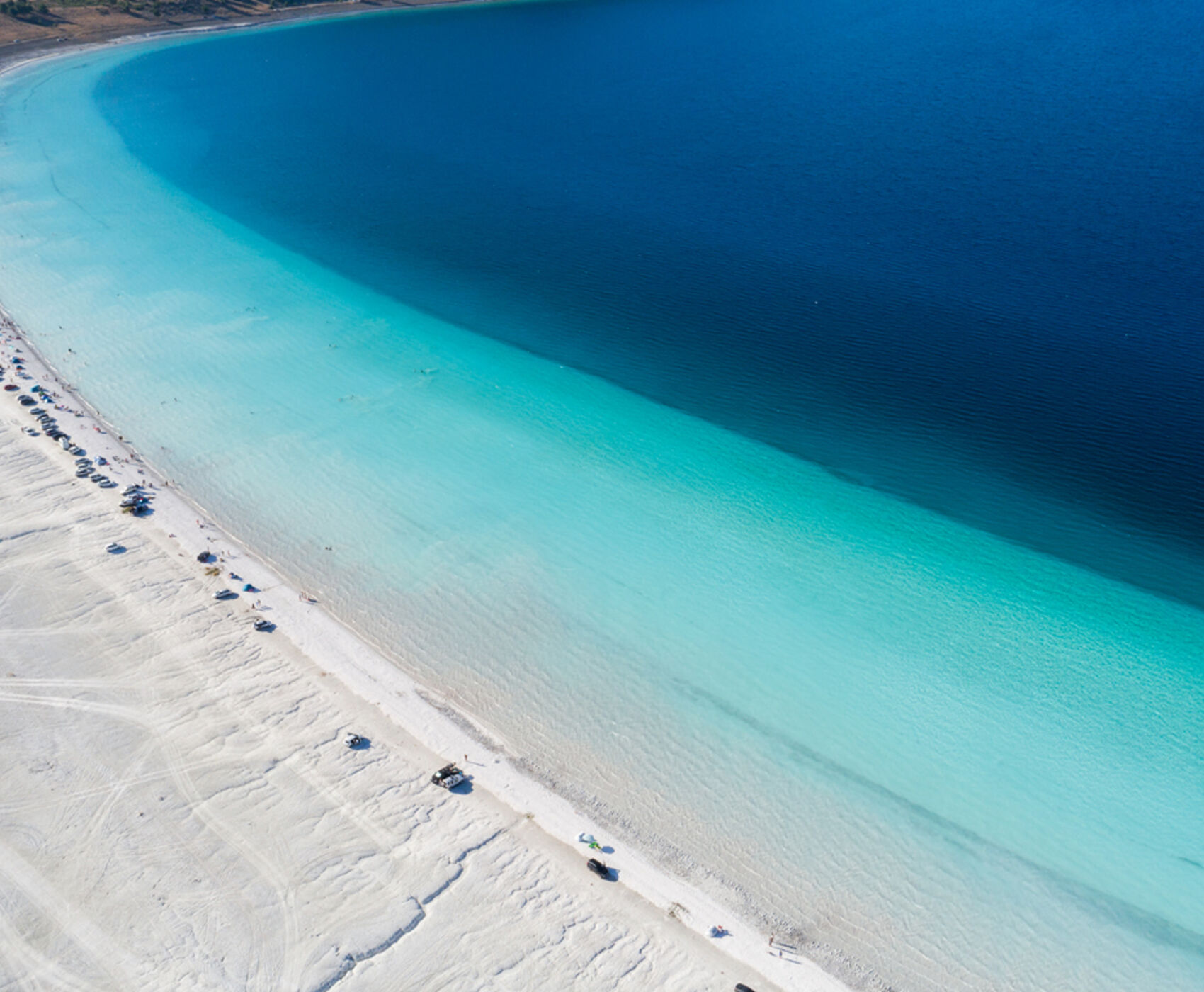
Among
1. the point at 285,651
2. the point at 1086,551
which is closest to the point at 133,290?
the point at 285,651

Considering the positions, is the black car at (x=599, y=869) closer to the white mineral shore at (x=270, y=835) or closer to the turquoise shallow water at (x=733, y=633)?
the white mineral shore at (x=270, y=835)

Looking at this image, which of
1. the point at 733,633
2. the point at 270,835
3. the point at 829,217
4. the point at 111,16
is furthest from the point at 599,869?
the point at 111,16

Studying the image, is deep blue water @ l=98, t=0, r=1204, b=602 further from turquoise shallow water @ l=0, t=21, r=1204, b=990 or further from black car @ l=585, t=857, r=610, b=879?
black car @ l=585, t=857, r=610, b=879

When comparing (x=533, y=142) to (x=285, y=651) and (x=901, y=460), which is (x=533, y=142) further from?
(x=285, y=651)

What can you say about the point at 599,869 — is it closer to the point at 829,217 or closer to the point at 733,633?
the point at 733,633

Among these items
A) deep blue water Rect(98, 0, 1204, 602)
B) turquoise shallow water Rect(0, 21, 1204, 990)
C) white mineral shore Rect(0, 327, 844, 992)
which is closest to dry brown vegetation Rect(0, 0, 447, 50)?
deep blue water Rect(98, 0, 1204, 602)
